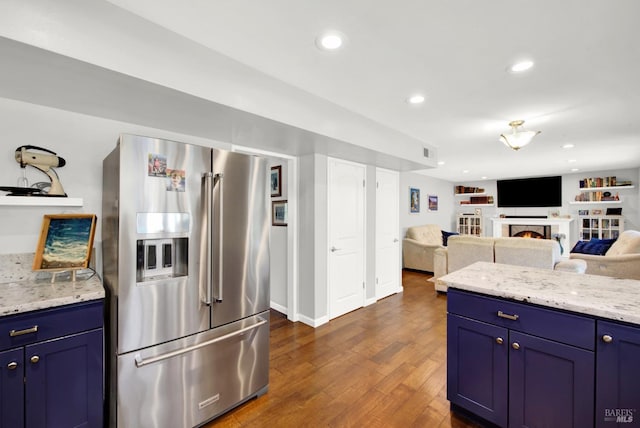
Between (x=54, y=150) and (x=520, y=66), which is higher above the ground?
(x=520, y=66)

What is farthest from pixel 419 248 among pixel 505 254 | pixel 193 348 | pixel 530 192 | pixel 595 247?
pixel 193 348

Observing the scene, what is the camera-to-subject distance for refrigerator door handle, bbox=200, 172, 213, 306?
1799 mm

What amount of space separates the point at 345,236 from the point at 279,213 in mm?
965

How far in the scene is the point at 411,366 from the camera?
8.27 feet

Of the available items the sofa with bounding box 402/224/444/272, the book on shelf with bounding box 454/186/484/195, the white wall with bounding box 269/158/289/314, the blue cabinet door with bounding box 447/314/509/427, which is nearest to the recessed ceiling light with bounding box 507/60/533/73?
the blue cabinet door with bounding box 447/314/509/427

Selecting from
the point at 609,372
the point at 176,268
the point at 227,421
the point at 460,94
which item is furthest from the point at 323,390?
the point at 460,94

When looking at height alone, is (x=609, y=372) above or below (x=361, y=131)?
below

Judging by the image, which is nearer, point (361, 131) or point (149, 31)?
point (149, 31)

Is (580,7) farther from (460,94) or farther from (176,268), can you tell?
(176,268)

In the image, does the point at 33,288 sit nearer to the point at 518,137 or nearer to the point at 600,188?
the point at 518,137

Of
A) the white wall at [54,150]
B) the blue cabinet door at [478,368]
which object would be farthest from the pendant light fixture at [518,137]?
the white wall at [54,150]

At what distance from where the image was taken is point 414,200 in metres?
7.31

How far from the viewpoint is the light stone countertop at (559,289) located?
4.44 ft

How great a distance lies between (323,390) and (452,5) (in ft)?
8.81
